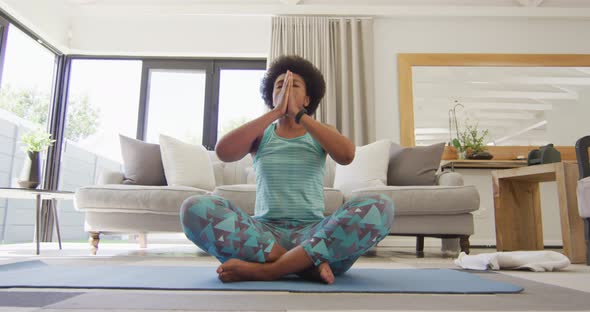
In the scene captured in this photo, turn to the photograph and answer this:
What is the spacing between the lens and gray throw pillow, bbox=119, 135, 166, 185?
9.85 ft

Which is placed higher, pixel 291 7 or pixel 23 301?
pixel 291 7

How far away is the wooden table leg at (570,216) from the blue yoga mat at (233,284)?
130 centimetres

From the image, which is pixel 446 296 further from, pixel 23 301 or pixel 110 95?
pixel 110 95

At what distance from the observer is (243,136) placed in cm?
137

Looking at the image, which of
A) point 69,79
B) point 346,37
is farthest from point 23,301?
point 69,79

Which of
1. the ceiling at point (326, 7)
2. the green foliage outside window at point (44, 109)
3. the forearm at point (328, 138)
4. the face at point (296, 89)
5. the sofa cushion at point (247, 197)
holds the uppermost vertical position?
the ceiling at point (326, 7)

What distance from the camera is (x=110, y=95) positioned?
4680 millimetres

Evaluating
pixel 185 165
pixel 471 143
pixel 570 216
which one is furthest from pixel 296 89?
pixel 471 143

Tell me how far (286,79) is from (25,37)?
12.4ft

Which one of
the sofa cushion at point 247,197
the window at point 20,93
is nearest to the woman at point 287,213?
the sofa cushion at point 247,197

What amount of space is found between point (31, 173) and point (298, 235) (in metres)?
2.51

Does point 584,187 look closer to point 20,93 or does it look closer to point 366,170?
point 366,170

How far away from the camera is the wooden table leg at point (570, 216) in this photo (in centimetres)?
233

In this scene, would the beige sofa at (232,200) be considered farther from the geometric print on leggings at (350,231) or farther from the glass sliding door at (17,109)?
the glass sliding door at (17,109)
